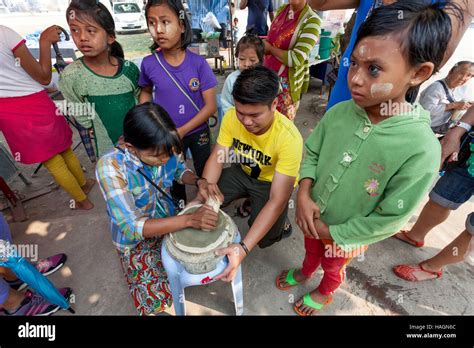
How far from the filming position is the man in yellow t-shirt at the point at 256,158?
157cm

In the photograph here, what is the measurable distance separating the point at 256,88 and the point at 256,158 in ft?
1.87

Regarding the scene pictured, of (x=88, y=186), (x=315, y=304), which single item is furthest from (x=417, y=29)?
(x=88, y=186)

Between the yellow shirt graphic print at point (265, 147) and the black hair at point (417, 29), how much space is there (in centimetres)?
82

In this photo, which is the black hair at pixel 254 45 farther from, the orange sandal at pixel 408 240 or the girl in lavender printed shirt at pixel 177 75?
the orange sandal at pixel 408 240

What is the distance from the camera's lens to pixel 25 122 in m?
2.36

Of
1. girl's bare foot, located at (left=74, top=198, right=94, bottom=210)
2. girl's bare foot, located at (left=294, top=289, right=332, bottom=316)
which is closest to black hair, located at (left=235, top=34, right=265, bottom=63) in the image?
girl's bare foot, located at (left=294, top=289, right=332, bottom=316)

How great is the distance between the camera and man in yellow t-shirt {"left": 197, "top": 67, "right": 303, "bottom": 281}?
1573 mm

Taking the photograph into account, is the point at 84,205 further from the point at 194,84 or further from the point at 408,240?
the point at 408,240

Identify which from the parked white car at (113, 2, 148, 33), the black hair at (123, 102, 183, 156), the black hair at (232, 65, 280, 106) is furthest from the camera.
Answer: the parked white car at (113, 2, 148, 33)

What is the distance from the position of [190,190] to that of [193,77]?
5.09 ft

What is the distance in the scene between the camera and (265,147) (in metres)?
1.82

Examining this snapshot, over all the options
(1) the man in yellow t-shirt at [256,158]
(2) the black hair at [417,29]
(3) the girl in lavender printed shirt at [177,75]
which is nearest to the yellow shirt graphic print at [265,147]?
(1) the man in yellow t-shirt at [256,158]

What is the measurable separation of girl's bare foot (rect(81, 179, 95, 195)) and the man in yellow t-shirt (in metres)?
2.07

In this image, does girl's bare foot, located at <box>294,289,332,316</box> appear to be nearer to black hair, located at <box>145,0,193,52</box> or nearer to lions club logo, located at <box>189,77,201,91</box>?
lions club logo, located at <box>189,77,201,91</box>
